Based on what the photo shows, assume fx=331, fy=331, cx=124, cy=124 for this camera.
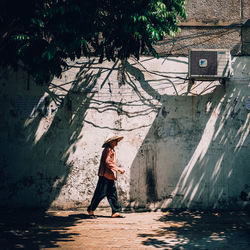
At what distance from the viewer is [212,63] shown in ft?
23.0

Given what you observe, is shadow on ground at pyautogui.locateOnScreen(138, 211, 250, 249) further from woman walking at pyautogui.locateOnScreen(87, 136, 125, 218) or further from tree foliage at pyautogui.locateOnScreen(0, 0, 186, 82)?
tree foliage at pyautogui.locateOnScreen(0, 0, 186, 82)

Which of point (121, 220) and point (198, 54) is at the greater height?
point (198, 54)

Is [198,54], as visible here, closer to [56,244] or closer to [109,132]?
[109,132]

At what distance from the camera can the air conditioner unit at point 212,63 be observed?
22.9ft

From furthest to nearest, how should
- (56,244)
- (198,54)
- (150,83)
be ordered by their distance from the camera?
(150,83)
(198,54)
(56,244)

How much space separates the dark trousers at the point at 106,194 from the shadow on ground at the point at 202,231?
99 cm

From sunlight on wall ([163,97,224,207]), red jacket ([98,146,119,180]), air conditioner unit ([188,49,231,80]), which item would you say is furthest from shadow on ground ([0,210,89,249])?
air conditioner unit ([188,49,231,80])

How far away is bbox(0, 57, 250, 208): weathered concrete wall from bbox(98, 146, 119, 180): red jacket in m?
0.71

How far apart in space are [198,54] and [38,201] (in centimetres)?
473

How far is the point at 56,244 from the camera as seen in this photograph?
5.03 metres

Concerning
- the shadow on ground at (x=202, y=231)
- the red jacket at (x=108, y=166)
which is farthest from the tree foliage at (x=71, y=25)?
the shadow on ground at (x=202, y=231)

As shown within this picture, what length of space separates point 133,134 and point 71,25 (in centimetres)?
314

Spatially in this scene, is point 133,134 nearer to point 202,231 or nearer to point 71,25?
point 202,231

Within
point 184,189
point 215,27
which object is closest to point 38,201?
point 184,189
